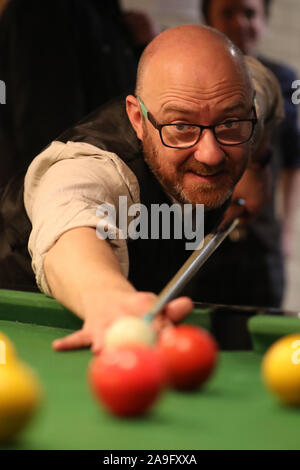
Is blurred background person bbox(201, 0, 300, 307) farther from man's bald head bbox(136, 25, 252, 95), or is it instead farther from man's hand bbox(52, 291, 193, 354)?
man's hand bbox(52, 291, 193, 354)

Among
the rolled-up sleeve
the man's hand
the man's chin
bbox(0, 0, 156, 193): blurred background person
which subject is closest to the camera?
the man's hand

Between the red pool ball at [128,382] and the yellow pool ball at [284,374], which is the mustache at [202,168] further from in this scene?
the red pool ball at [128,382]

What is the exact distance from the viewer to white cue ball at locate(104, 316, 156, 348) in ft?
3.94

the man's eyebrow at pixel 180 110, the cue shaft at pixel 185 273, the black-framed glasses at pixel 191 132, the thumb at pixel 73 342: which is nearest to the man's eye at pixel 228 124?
the black-framed glasses at pixel 191 132

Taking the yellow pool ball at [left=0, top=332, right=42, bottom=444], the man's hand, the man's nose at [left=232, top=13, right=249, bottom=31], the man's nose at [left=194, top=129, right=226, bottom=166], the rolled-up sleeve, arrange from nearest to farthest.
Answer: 1. the yellow pool ball at [left=0, top=332, right=42, bottom=444]
2. the man's hand
3. the rolled-up sleeve
4. the man's nose at [left=194, top=129, right=226, bottom=166]
5. the man's nose at [left=232, top=13, right=249, bottom=31]

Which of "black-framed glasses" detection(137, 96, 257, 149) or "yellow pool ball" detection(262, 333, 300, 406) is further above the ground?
"black-framed glasses" detection(137, 96, 257, 149)

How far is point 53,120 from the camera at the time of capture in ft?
11.1

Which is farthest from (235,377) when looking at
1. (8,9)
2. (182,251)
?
(8,9)

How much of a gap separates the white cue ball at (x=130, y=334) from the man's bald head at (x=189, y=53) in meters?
1.30

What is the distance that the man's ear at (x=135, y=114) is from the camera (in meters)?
2.40

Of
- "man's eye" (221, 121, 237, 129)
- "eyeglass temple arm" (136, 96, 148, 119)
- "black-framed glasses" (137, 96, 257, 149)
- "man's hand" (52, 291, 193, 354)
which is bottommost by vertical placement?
"man's hand" (52, 291, 193, 354)

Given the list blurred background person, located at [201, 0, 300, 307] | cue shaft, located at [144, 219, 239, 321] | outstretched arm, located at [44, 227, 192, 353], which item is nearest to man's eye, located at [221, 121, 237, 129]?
cue shaft, located at [144, 219, 239, 321]

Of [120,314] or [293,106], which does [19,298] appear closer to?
[120,314]

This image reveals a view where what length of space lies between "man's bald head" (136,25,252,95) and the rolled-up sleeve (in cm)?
37
